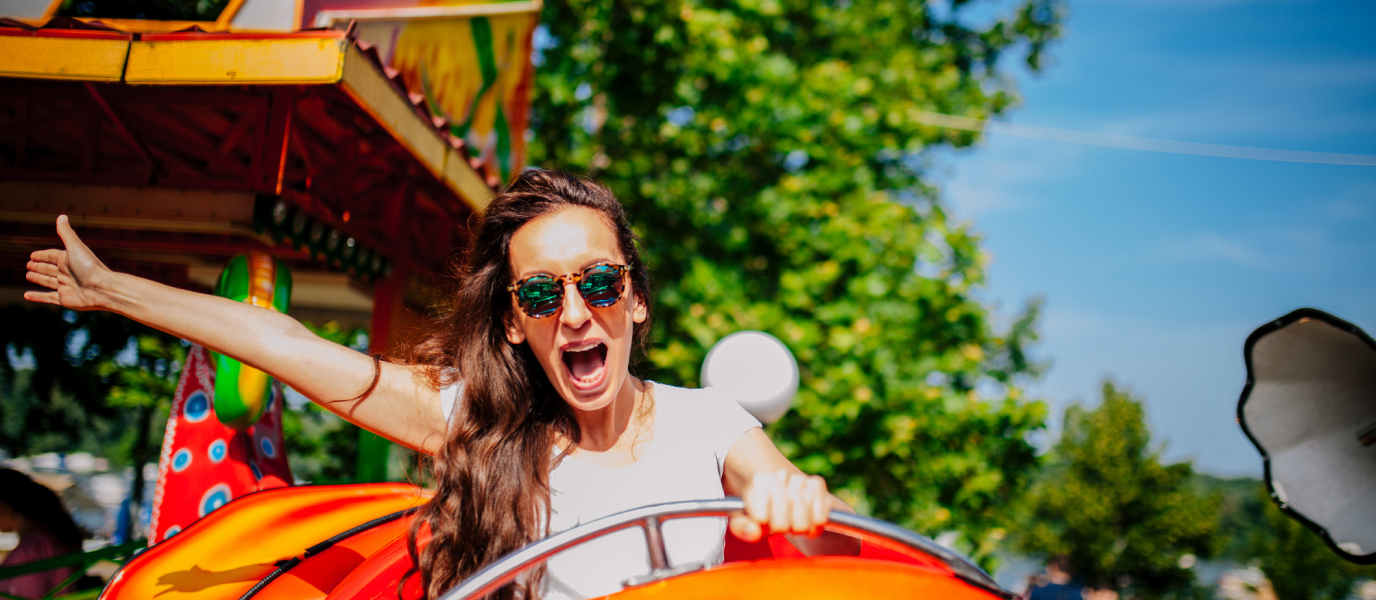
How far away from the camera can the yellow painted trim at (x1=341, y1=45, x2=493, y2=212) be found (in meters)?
2.37

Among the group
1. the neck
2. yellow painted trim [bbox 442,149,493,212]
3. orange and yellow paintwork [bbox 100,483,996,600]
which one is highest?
yellow painted trim [bbox 442,149,493,212]

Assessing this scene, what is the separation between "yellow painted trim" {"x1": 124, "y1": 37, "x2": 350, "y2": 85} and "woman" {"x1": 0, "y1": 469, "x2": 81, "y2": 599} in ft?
7.05

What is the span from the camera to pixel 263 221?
280 cm

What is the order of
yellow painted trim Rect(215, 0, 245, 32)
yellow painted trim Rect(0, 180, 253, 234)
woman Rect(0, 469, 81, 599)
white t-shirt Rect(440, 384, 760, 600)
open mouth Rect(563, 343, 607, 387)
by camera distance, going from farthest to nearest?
woman Rect(0, 469, 81, 599) < yellow painted trim Rect(0, 180, 253, 234) < yellow painted trim Rect(215, 0, 245, 32) < open mouth Rect(563, 343, 607, 387) < white t-shirt Rect(440, 384, 760, 600)

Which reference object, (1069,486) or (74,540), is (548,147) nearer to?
(74,540)

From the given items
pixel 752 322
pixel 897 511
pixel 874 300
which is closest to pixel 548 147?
pixel 752 322

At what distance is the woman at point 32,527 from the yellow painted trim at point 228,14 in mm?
2300

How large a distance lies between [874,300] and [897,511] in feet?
4.66

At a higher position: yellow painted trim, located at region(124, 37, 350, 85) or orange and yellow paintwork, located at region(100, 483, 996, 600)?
yellow painted trim, located at region(124, 37, 350, 85)

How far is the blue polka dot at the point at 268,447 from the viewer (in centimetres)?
282

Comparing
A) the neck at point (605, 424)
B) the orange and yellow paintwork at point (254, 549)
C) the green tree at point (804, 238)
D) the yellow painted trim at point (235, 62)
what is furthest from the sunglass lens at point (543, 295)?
the green tree at point (804, 238)

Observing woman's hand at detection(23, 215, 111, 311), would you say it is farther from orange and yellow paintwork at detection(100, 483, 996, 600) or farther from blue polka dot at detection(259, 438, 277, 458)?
blue polka dot at detection(259, 438, 277, 458)

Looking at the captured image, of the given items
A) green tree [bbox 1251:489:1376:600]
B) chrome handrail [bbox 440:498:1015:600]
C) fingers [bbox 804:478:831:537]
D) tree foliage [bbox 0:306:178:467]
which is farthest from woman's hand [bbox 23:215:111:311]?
green tree [bbox 1251:489:1376:600]

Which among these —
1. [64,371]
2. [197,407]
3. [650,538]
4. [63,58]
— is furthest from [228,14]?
[64,371]
